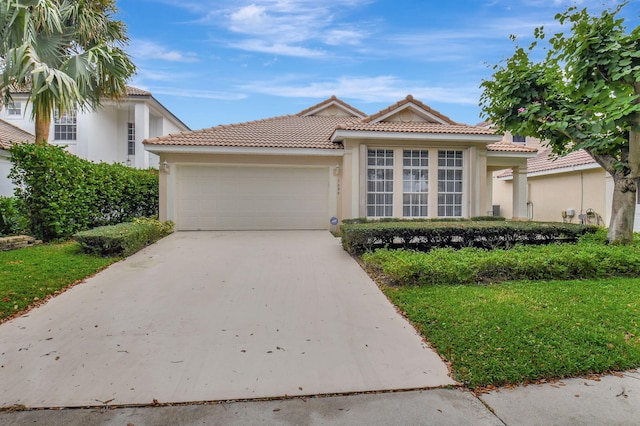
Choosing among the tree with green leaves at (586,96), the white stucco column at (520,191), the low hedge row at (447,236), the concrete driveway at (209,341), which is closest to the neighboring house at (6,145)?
the concrete driveway at (209,341)

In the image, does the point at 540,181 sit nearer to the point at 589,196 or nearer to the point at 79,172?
the point at 589,196

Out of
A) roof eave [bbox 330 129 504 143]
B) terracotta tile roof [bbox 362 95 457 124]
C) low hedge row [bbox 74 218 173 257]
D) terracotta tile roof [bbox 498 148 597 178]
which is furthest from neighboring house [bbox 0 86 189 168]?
terracotta tile roof [bbox 498 148 597 178]

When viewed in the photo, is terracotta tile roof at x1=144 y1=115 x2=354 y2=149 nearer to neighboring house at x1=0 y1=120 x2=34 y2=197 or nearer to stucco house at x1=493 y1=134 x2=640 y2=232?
neighboring house at x1=0 y1=120 x2=34 y2=197

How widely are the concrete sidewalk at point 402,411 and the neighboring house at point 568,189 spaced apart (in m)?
11.5

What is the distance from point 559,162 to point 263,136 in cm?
1327

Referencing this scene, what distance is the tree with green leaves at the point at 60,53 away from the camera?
325 inches

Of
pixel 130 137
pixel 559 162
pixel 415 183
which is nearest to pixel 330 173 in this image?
pixel 415 183

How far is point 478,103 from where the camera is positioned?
9320mm

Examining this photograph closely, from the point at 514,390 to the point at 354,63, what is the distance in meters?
12.4

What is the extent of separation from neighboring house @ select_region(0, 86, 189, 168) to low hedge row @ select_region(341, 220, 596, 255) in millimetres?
13993

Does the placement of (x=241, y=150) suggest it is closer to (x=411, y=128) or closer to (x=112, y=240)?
(x=112, y=240)

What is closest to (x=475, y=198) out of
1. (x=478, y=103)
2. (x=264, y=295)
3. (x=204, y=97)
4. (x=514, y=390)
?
(x=478, y=103)

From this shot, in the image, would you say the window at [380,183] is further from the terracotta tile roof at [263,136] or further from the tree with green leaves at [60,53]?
the tree with green leaves at [60,53]

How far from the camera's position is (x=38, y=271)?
6.44 meters
